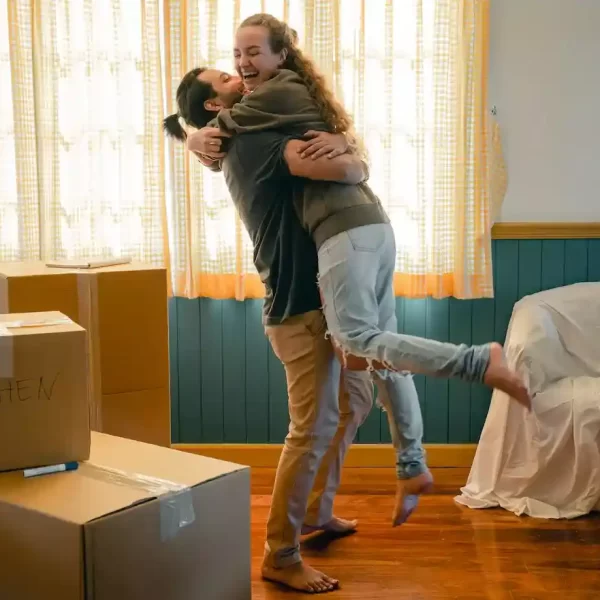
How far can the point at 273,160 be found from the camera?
6.60ft

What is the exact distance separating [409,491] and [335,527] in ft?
1.54

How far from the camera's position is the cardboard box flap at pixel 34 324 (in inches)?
63.5

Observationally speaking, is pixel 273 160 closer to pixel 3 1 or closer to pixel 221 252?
pixel 221 252

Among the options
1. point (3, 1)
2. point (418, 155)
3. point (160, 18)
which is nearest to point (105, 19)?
point (160, 18)

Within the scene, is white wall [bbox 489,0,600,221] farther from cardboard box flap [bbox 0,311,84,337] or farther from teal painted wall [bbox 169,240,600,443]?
cardboard box flap [bbox 0,311,84,337]

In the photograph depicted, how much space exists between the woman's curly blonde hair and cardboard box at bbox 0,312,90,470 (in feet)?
2.76

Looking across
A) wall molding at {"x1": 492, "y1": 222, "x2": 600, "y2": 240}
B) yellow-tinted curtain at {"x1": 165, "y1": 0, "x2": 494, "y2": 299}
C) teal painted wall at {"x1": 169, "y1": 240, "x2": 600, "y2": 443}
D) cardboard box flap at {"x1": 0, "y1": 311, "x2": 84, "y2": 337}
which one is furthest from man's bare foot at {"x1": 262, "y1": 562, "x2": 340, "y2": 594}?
wall molding at {"x1": 492, "y1": 222, "x2": 600, "y2": 240}

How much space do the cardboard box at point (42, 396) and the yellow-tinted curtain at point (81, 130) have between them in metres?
1.49

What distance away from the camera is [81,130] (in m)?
3.09

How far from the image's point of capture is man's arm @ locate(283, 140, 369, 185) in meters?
1.97

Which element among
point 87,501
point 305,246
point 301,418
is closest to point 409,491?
point 301,418

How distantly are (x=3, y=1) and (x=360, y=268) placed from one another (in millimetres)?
1955

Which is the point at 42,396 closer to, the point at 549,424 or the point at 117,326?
the point at 117,326

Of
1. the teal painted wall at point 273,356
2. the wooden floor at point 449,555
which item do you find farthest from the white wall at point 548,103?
the wooden floor at point 449,555
